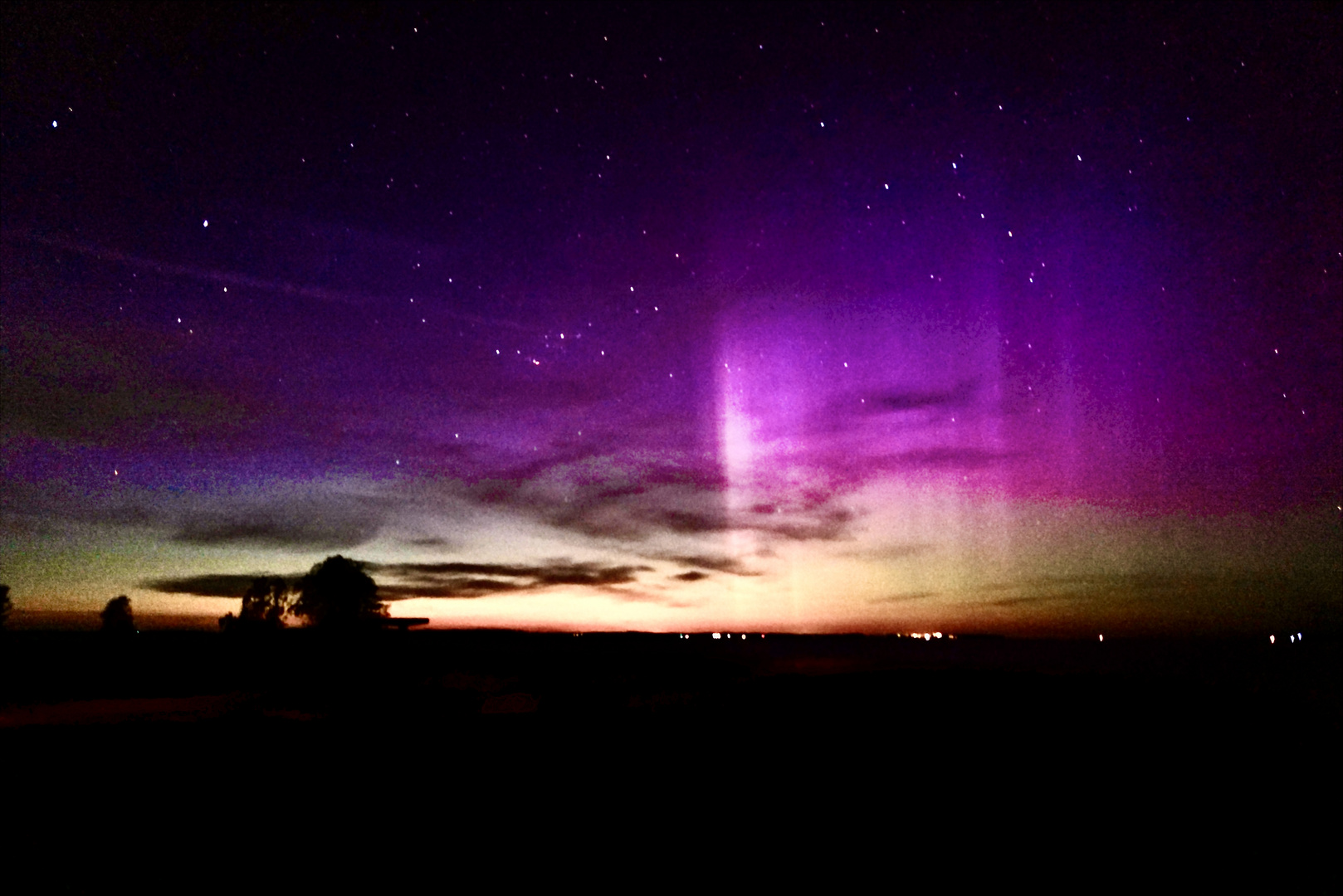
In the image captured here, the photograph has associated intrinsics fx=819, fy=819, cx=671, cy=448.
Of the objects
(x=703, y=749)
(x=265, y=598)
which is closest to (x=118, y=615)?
(x=265, y=598)

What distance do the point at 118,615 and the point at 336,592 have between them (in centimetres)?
1736

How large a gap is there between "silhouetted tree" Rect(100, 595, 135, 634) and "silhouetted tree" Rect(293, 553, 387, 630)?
1303cm

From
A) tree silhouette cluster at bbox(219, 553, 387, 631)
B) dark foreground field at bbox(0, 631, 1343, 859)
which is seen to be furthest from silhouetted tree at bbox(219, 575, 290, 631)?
dark foreground field at bbox(0, 631, 1343, 859)

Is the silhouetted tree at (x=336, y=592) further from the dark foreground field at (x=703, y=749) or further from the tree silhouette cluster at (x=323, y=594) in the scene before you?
the dark foreground field at (x=703, y=749)

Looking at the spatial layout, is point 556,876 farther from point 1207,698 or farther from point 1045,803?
point 1207,698

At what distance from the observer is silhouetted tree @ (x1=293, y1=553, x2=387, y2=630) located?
54219 mm

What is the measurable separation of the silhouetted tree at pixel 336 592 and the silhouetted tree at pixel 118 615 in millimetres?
13027

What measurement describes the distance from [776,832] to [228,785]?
20.1ft

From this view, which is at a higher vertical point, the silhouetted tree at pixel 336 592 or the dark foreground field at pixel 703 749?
the silhouetted tree at pixel 336 592

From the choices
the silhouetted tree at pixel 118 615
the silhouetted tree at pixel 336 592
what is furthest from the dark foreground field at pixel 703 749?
the silhouetted tree at pixel 118 615

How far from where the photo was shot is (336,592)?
5469cm

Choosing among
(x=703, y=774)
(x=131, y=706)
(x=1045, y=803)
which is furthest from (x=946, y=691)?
(x=131, y=706)

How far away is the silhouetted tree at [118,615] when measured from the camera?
5747cm

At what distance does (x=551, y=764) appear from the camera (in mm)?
9781
